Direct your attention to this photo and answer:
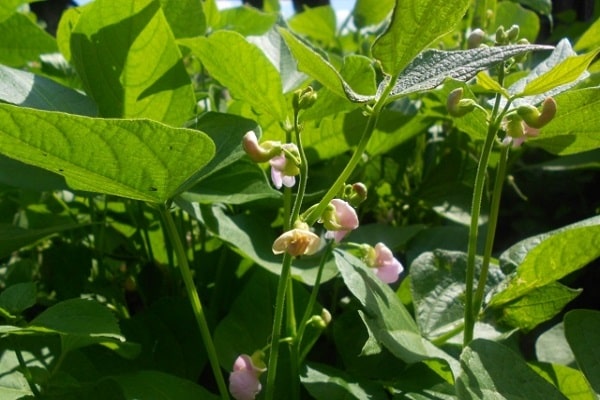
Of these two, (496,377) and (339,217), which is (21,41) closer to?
(339,217)

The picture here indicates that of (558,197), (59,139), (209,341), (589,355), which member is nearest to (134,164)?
(59,139)

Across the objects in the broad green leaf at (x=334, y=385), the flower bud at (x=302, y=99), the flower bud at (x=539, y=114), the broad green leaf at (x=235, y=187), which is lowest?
the broad green leaf at (x=334, y=385)

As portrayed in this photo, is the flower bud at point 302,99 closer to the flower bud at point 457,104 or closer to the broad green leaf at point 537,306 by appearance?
the flower bud at point 457,104

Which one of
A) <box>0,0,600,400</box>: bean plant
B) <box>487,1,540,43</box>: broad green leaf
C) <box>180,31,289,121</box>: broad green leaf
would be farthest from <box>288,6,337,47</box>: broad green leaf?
<box>180,31,289,121</box>: broad green leaf

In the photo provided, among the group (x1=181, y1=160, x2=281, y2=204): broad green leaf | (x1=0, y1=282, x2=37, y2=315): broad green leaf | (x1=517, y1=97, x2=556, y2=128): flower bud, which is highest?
(x1=517, y1=97, x2=556, y2=128): flower bud

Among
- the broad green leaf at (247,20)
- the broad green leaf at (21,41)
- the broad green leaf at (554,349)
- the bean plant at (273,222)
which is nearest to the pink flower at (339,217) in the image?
the bean plant at (273,222)

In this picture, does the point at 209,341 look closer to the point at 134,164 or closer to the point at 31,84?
the point at 134,164

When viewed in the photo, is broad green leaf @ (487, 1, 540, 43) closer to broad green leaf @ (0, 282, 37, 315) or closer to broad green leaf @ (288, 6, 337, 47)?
broad green leaf @ (288, 6, 337, 47)
